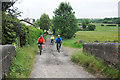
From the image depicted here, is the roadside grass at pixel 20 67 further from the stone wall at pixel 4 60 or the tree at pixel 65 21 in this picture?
the tree at pixel 65 21

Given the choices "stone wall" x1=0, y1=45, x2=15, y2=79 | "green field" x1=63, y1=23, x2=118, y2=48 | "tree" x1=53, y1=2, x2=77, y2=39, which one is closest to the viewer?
"stone wall" x1=0, y1=45, x2=15, y2=79

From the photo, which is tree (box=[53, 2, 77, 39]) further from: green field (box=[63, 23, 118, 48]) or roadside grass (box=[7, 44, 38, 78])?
roadside grass (box=[7, 44, 38, 78])

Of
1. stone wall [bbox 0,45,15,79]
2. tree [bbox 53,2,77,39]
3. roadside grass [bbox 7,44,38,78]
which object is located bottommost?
roadside grass [bbox 7,44,38,78]

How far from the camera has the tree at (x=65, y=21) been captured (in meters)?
40.3

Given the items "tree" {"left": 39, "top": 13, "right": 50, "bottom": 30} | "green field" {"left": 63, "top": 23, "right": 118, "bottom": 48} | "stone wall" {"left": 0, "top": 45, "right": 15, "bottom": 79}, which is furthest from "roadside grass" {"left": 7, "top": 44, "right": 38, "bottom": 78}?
"tree" {"left": 39, "top": 13, "right": 50, "bottom": 30}

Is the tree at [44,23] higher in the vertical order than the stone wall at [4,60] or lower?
higher

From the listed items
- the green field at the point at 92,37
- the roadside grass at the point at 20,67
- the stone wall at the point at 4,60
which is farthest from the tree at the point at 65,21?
the stone wall at the point at 4,60

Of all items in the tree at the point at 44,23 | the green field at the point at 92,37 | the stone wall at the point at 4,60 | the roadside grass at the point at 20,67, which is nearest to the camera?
the stone wall at the point at 4,60

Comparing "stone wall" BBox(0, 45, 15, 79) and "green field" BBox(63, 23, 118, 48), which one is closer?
"stone wall" BBox(0, 45, 15, 79)

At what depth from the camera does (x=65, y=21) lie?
133 ft

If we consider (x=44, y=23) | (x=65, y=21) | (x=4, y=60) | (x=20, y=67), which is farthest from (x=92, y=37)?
(x=4, y=60)

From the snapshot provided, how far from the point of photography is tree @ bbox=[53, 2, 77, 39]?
40.3 metres

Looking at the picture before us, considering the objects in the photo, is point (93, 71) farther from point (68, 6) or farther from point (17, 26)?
point (68, 6)

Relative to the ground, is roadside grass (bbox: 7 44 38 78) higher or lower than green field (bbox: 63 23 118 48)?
lower
